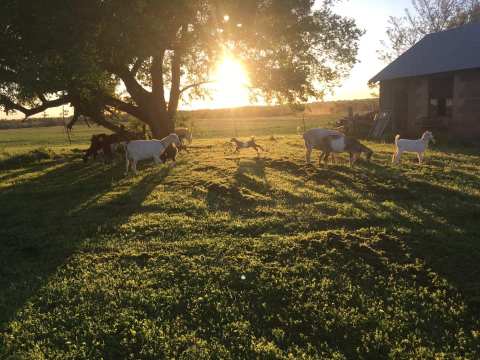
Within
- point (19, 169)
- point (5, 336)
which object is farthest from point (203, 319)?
point (19, 169)

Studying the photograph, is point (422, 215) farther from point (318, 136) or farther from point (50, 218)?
point (50, 218)

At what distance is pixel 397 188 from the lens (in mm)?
11922

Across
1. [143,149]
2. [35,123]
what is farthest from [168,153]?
[35,123]

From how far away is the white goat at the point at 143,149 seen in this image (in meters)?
15.7

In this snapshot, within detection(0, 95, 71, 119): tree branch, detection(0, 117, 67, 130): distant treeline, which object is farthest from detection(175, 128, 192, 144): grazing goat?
detection(0, 117, 67, 130): distant treeline

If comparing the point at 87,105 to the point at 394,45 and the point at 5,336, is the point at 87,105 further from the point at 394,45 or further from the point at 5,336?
the point at 394,45

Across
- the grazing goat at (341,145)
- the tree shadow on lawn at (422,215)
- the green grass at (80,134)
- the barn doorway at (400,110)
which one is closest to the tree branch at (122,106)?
the green grass at (80,134)

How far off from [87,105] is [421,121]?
827 inches

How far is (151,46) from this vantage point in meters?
14.6

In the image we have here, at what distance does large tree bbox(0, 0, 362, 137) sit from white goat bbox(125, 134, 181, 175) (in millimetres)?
2684

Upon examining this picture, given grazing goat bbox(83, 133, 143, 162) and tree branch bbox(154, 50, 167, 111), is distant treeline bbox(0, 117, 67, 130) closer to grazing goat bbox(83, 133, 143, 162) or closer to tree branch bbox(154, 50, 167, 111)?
tree branch bbox(154, 50, 167, 111)

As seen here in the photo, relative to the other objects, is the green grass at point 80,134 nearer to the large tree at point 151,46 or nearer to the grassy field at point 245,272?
the large tree at point 151,46

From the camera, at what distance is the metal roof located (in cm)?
2567

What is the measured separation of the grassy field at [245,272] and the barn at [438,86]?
49.1 feet
